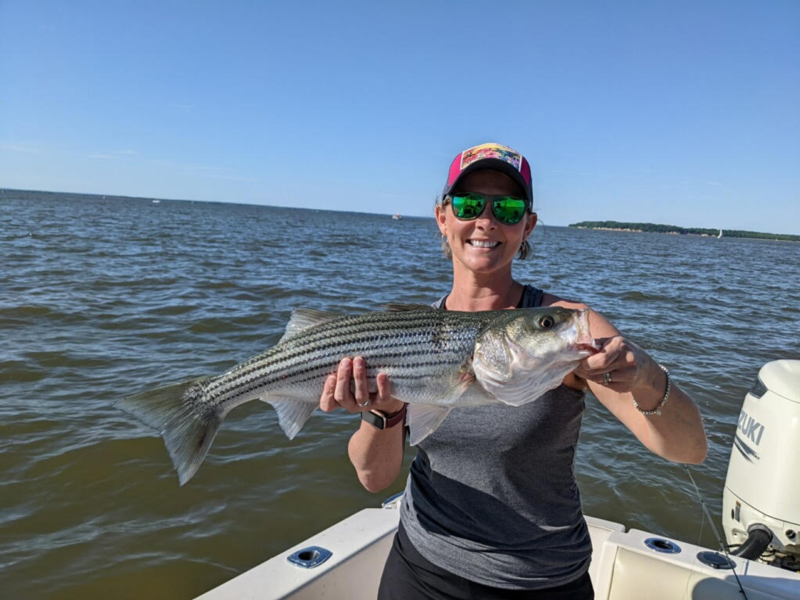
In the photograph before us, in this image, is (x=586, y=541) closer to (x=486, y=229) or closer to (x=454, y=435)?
(x=454, y=435)

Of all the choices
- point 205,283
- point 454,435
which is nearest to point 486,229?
point 454,435

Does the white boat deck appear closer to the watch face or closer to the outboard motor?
the outboard motor

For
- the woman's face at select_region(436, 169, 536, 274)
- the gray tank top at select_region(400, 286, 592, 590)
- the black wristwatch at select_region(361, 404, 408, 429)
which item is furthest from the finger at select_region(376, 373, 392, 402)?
the woman's face at select_region(436, 169, 536, 274)

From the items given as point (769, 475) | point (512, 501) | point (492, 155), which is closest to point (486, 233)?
point (492, 155)

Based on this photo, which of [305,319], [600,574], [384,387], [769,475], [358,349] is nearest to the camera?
[384,387]

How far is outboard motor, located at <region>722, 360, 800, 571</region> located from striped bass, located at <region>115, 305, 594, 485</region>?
11.4ft

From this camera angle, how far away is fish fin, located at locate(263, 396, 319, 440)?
132 inches

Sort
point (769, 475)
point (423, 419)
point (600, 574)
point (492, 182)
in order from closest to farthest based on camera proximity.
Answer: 1. point (423, 419)
2. point (492, 182)
3. point (600, 574)
4. point (769, 475)

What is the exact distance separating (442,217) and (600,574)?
3265mm

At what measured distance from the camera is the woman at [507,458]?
2.64m

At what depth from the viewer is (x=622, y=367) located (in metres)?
2.40

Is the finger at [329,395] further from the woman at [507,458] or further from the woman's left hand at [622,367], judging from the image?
the woman's left hand at [622,367]

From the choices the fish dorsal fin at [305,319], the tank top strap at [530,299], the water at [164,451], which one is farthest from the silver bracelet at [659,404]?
the water at [164,451]

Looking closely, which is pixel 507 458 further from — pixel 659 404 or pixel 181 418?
pixel 181 418
